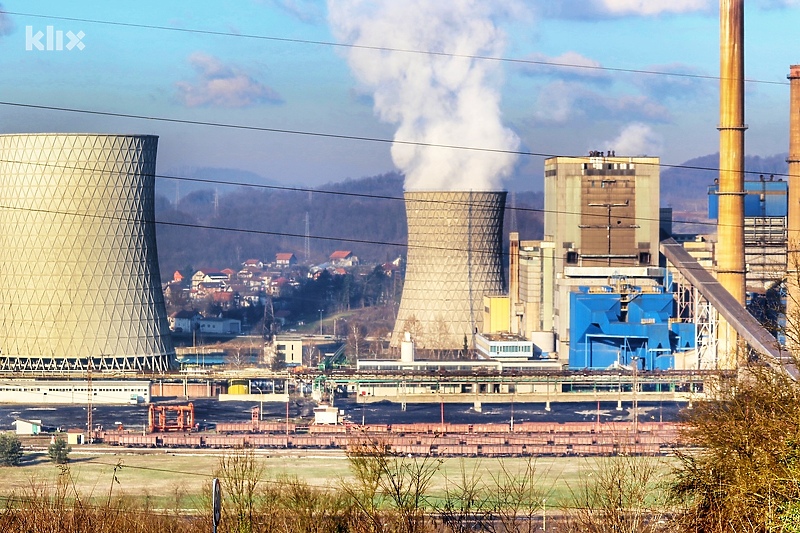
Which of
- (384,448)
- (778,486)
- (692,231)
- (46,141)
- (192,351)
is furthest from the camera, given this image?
(692,231)

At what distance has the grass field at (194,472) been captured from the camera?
1446 cm

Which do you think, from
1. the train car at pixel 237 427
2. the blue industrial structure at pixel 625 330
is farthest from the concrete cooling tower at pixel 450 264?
the train car at pixel 237 427

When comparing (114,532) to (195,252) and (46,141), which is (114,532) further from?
(195,252)

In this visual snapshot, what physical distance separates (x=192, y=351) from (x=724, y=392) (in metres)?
23.6

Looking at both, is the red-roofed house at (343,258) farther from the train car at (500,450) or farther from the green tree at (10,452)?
the green tree at (10,452)

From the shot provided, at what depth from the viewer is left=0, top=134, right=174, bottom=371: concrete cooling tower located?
78.5 feet

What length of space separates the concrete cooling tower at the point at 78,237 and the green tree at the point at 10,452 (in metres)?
6.88

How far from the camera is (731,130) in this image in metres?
22.8

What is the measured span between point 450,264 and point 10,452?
13775mm

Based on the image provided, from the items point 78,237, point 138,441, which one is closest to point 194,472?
point 138,441

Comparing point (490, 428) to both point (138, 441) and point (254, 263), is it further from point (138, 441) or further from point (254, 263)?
point (254, 263)

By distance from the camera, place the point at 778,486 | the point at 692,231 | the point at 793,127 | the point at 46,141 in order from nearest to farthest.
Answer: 1. the point at 778,486
2. the point at 46,141
3. the point at 793,127
4. the point at 692,231

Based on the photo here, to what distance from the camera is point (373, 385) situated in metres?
25.2

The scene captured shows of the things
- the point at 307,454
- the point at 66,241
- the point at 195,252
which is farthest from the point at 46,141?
the point at 195,252
